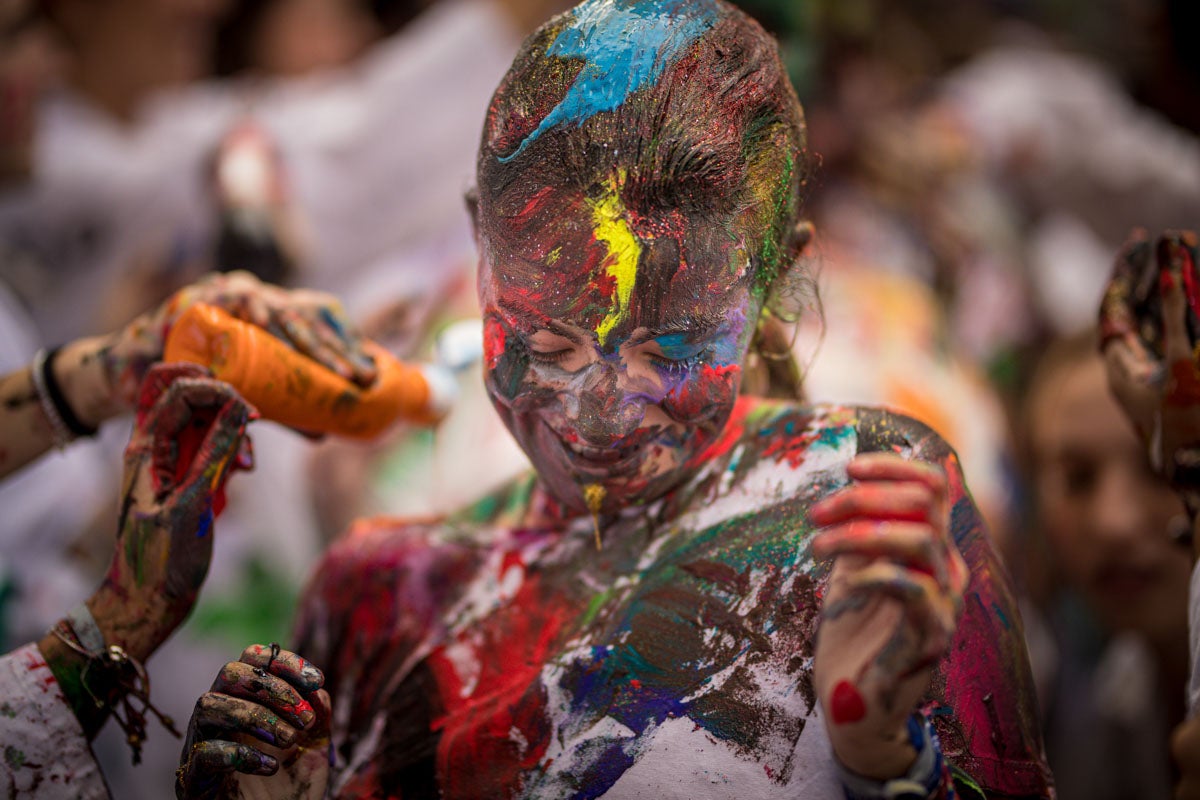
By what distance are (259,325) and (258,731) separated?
0.49 metres

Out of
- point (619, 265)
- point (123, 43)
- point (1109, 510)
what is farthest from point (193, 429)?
point (123, 43)

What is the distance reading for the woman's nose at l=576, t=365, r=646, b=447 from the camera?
1157 mm

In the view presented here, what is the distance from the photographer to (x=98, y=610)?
1.27m

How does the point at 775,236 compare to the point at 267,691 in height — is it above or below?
above

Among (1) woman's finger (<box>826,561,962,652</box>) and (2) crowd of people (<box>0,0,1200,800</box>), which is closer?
(1) woman's finger (<box>826,561,962,652</box>)

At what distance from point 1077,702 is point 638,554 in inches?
83.4

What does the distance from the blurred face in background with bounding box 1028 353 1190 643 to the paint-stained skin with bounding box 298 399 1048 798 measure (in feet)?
3.59

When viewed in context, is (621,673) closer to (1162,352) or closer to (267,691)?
(267,691)

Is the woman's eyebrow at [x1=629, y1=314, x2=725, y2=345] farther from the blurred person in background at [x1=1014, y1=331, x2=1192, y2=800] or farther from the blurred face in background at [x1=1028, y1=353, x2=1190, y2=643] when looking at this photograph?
the blurred face in background at [x1=1028, y1=353, x2=1190, y2=643]

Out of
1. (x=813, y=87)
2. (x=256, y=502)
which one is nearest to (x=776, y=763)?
(x=256, y=502)

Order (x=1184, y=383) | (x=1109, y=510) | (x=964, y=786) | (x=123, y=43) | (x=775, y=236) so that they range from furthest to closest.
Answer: (x=123, y=43)
(x=1109, y=510)
(x=1184, y=383)
(x=775, y=236)
(x=964, y=786)

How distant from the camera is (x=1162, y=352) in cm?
138

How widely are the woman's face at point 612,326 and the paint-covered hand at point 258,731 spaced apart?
32 cm

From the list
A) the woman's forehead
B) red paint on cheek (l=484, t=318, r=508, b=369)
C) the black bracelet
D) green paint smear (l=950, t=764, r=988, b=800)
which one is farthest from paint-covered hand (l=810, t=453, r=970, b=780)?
the black bracelet
